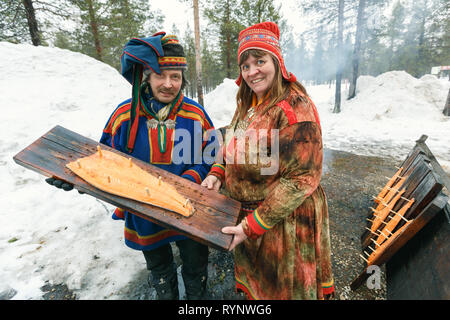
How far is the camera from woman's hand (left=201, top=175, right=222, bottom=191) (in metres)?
1.92

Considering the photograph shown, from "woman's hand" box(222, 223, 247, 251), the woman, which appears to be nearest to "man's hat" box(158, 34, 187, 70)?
the woman

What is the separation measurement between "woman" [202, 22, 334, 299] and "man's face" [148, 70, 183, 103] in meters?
0.65

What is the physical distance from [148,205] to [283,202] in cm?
101

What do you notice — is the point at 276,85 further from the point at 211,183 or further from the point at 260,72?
the point at 211,183

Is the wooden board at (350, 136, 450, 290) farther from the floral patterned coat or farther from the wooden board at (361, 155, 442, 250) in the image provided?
the floral patterned coat

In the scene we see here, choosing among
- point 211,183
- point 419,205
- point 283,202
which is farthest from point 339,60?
point 283,202

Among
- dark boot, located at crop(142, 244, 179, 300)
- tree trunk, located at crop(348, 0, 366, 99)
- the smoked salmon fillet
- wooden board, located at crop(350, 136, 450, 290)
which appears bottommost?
dark boot, located at crop(142, 244, 179, 300)

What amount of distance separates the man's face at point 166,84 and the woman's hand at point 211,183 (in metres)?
0.92

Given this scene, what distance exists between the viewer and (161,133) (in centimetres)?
200

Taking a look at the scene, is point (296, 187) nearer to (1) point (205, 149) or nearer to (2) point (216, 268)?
(1) point (205, 149)

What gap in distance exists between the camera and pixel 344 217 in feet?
12.5

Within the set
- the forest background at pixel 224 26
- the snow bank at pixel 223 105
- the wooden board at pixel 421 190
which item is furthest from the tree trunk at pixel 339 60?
the wooden board at pixel 421 190

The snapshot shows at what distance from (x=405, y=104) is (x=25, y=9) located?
22269 millimetres

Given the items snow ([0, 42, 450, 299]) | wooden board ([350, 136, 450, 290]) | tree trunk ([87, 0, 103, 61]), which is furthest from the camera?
tree trunk ([87, 0, 103, 61])
